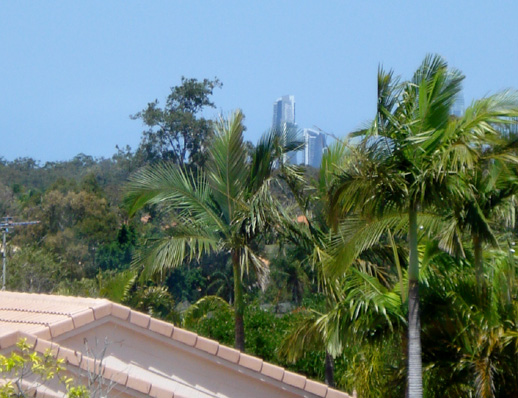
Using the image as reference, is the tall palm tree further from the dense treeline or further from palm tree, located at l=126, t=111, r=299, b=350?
palm tree, located at l=126, t=111, r=299, b=350

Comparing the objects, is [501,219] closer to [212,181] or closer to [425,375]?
[425,375]

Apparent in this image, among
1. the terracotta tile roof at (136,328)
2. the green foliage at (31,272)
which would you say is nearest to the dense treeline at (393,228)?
the terracotta tile roof at (136,328)

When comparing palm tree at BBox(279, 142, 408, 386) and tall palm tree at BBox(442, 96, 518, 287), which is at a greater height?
tall palm tree at BBox(442, 96, 518, 287)

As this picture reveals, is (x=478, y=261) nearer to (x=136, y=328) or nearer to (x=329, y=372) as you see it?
(x=136, y=328)

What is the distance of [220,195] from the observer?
12234mm

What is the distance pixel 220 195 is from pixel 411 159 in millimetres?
5031

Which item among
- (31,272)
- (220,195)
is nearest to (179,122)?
(31,272)

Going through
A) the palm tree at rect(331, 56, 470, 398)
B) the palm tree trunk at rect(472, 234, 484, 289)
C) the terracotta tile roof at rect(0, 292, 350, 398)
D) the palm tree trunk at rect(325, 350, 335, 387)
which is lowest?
the palm tree trunk at rect(325, 350, 335, 387)

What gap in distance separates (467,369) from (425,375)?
64 centimetres

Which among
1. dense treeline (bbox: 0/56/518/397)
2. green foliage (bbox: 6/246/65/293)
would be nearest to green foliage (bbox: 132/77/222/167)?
green foliage (bbox: 6/246/65/293)

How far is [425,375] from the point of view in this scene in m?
8.88

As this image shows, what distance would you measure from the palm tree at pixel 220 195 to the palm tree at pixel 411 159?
3.99 metres

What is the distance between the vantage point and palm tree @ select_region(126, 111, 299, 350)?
11977 millimetres

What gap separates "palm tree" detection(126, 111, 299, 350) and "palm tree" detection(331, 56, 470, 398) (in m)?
3.99
